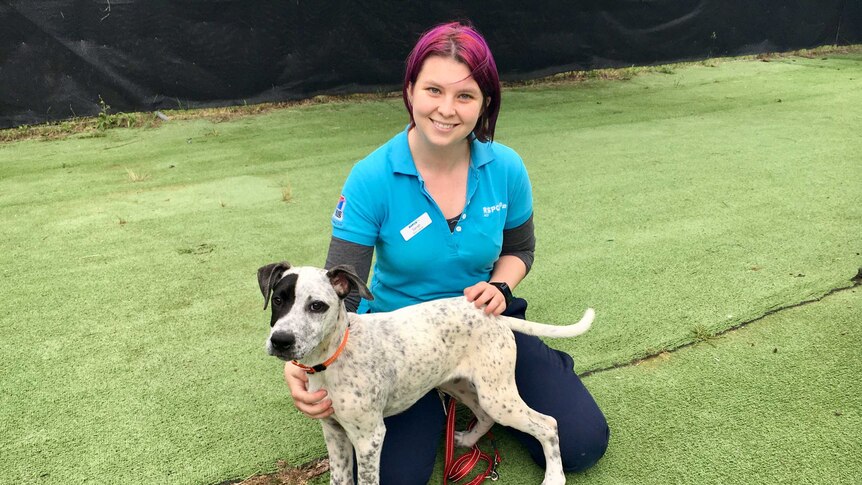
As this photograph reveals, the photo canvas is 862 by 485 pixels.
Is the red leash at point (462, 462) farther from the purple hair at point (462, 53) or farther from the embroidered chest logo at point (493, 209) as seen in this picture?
the purple hair at point (462, 53)

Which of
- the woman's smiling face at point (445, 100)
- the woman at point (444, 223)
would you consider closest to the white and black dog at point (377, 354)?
the woman at point (444, 223)

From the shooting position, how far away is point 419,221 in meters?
2.09

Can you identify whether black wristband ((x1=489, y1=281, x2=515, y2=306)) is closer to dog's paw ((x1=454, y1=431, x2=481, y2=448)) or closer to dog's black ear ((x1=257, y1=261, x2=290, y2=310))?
dog's paw ((x1=454, y1=431, x2=481, y2=448))

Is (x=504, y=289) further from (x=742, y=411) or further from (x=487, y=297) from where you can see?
(x=742, y=411)

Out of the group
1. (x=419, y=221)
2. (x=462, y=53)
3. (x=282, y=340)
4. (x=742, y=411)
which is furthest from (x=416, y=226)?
(x=742, y=411)

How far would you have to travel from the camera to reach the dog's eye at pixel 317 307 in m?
1.61

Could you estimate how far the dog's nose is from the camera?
1520 millimetres

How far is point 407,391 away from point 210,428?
892 millimetres

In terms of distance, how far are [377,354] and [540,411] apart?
698mm

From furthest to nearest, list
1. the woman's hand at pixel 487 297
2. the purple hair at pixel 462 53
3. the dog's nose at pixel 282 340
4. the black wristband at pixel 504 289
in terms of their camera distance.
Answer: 1. the black wristband at pixel 504 289
2. the woman's hand at pixel 487 297
3. the purple hair at pixel 462 53
4. the dog's nose at pixel 282 340

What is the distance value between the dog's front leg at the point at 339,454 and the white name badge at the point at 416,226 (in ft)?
2.14

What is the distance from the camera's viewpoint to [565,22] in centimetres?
909

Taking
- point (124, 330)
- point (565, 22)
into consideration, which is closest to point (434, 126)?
point (124, 330)

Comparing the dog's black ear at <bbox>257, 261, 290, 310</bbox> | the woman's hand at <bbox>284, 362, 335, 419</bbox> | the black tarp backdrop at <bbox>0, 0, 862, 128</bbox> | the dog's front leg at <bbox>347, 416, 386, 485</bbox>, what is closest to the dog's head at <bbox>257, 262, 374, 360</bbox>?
the dog's black ear at <bbox>257, 261, 290, 310</bbox>
